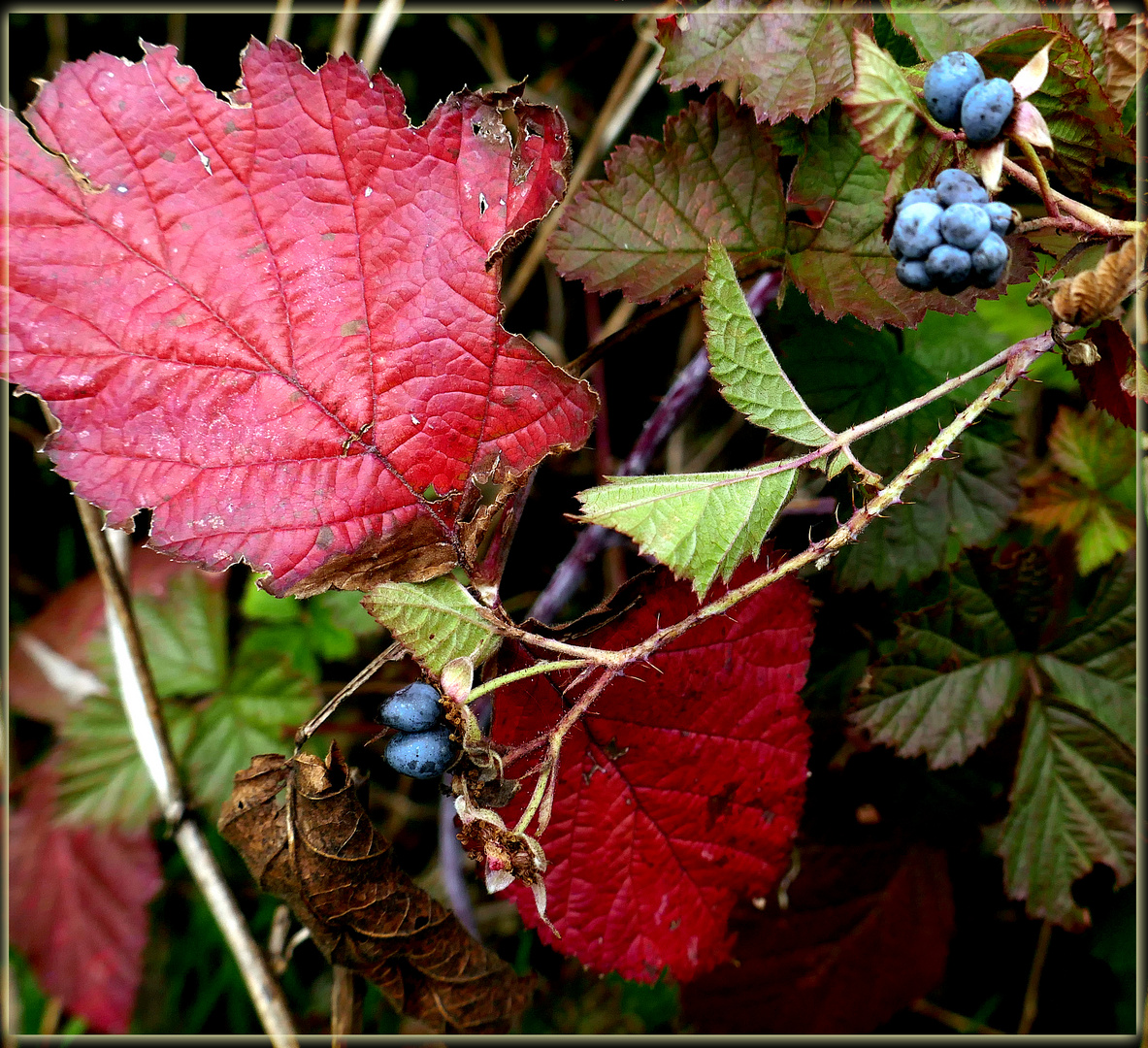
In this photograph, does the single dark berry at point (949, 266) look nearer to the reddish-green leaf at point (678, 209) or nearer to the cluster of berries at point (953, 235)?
the cluster of berries at point (953, 235)

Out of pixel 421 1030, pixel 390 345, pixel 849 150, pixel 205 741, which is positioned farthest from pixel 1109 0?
pixel 421 1030

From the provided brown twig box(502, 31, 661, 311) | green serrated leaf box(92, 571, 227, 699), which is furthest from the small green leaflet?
green serrated leaf box(92, 571, 227, 699)

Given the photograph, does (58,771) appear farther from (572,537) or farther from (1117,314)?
(1117,314)

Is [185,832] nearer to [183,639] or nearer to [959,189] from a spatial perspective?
[183,639]

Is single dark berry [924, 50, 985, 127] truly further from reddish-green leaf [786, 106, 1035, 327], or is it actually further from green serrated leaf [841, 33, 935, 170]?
reddish-green leaf [786, 106, 1035, 327]

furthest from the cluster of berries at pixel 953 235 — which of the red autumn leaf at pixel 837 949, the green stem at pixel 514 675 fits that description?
the red autumn leaf at pixel 837 949

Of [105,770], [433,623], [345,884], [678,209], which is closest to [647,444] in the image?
[678,209]

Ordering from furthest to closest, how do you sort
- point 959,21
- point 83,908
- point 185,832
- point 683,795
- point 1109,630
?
point 83,908, point 185,832, point 1109,630, point 683,795, point 959,21
